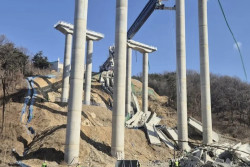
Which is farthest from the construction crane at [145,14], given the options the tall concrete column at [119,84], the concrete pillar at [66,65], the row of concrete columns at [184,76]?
the tall concrete column at [119,84]

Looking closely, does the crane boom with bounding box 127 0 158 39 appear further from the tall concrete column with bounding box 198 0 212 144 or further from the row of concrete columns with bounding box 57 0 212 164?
the tall concrete column with bounding box 198 0 212 144

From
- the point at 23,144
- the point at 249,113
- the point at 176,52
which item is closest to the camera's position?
the point at 23,144

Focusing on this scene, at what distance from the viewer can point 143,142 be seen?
93.7 ft

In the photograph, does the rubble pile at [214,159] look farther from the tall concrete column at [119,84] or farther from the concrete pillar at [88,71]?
the concrete pillar at [88,71]

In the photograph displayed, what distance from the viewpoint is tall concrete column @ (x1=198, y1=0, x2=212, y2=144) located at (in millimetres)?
30875

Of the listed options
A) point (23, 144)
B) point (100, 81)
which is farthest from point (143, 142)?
point (100, 81)

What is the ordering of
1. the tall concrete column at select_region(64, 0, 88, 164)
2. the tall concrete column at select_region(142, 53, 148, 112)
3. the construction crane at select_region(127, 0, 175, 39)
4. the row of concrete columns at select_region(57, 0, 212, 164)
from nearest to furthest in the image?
the tall concrete column at select_region(64, 0, 88, 164), the row of concrete columns at select_region(57, 0, 212, 164), the construction crane at select_region(127, 0, 175, 39), the tall concrete column at select_region(142, 53, 148, 112)

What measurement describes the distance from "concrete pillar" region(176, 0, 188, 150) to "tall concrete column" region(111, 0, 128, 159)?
853cm

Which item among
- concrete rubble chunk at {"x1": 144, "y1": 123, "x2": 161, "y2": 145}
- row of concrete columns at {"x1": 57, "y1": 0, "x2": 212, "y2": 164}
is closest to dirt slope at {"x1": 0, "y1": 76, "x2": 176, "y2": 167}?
concrete rubble chunk at {"x1": 144, "y1": 123, "x2": 161, "y2": 145}

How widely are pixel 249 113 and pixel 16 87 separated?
44.0m

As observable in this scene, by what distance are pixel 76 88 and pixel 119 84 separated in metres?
4.23

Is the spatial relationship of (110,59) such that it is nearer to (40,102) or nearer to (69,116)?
(40,102)

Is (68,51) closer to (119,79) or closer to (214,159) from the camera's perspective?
(119,79)

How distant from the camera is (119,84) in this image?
2456 centimetres
